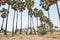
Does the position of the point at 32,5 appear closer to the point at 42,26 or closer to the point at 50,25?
the point at 42,26

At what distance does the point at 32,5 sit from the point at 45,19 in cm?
1298

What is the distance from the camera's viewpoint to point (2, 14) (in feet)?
224

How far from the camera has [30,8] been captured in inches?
3184

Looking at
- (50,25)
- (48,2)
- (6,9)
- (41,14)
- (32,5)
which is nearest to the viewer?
(48,2)

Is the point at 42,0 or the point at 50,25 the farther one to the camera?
the point at 50,25

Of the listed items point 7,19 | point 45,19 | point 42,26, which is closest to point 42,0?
point 42,26

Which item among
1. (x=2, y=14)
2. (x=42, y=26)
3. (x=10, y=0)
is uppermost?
(x=10, y=0)

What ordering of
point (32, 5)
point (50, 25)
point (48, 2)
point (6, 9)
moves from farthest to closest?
point (50, 25) → point (32, 5) → point (6, 9) → point (48, 2)

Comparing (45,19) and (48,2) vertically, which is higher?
(48,2)

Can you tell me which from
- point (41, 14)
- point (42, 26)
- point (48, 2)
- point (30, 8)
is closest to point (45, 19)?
point (41, 14)

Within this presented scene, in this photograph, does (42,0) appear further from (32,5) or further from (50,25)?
(50,25)

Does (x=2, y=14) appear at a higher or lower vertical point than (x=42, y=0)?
lower

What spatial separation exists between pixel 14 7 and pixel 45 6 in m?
13.8

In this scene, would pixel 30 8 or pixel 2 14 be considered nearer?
pixel 2 14
